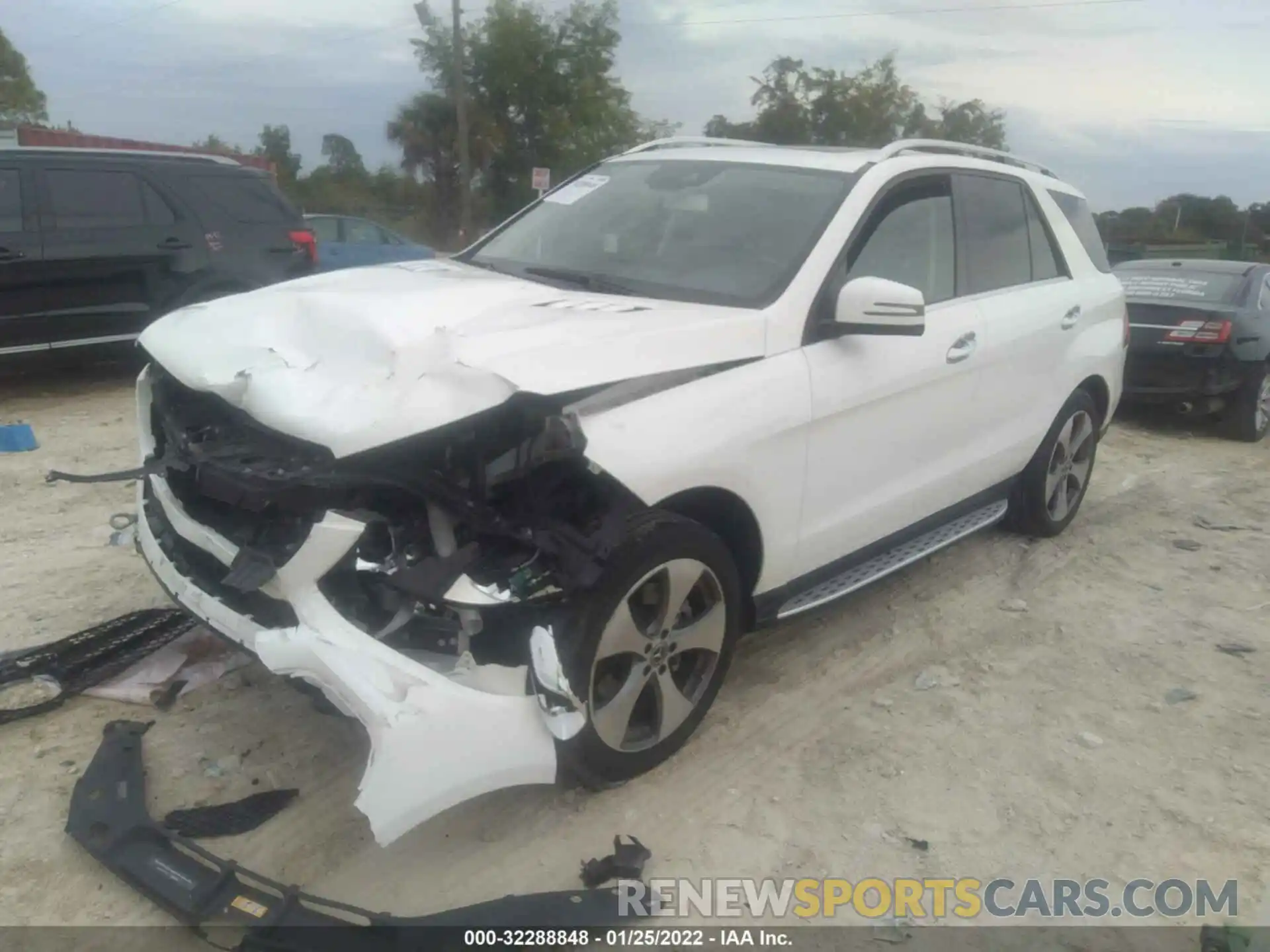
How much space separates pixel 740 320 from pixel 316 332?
1271 mm

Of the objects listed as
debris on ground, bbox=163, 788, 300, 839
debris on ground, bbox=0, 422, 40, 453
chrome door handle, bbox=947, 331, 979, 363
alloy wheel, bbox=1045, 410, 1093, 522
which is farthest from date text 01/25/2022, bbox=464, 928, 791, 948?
debris on ground, bbox=0, 422, 40, 453

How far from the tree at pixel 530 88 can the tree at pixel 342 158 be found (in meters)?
10.1

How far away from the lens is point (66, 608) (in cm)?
423

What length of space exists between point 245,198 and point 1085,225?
6.59 m

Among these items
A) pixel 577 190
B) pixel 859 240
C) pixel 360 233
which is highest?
pixel 360 233

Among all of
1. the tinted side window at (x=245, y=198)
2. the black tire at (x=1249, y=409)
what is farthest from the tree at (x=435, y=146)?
the black tire at (x=1249, y=409)

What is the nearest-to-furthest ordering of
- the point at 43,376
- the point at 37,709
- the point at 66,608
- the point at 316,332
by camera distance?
the point at 316,332, the point at 37,709, the point at 66,608, the point at 43,376

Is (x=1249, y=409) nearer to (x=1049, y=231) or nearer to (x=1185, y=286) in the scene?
(x=1185, y=286)

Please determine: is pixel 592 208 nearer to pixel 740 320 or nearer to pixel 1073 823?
pixel 740 320

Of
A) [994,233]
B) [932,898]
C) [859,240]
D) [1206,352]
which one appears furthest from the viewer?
[1206,352]

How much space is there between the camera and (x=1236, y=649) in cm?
454

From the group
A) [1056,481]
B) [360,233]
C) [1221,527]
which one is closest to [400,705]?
[1056,481]

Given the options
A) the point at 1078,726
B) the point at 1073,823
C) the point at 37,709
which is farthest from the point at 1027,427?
the point at 37,709

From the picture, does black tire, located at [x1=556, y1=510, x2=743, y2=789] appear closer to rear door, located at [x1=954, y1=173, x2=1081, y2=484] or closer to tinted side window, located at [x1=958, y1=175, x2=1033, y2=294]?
rear door, located at [x1=954, y1=173, x2=1081, y2=484]
